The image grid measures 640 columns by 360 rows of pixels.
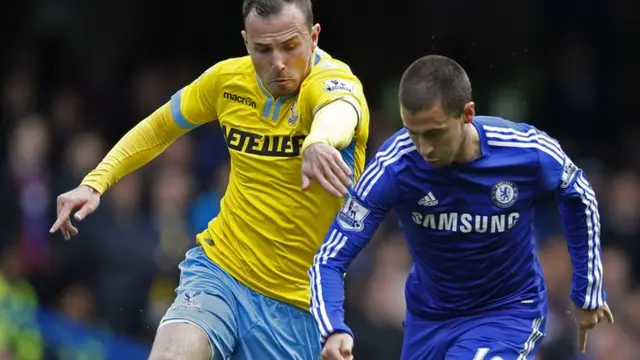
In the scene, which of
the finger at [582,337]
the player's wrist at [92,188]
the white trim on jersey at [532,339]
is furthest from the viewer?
the player's wrist at [92,188]

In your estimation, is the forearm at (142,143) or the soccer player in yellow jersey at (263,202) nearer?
the soccer player in yellow jersey at (263,202)

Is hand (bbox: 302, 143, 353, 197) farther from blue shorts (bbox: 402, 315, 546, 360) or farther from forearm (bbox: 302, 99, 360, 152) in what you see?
blue shorts (bbox: 402, 315, 546, 360)

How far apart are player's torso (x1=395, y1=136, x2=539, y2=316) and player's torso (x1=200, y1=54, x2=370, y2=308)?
0.58 metres

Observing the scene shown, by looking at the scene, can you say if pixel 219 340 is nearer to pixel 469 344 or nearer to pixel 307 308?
pixel 307 308

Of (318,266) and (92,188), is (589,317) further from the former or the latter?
(92,188)

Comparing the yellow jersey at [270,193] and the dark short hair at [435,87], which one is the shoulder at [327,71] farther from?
the dark short hair at [435,87]

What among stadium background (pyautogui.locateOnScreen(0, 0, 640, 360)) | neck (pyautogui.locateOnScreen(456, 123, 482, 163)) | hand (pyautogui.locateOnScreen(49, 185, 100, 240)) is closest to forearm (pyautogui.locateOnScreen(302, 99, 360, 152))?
neck (pyautogui.locateOnScreen(456, 123, 482, 163))

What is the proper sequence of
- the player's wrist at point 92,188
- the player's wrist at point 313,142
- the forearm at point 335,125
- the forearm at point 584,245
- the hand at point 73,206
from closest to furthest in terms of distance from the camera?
the player's wrist at point 313,142, the forearm at point 335,125, the forearm at point 584,245, the hand at point 73,206, the player's wrist at point 92,188

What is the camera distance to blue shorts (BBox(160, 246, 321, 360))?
7.02 metres

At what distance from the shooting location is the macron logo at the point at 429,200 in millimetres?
6602

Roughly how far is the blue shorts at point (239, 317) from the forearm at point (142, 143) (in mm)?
606

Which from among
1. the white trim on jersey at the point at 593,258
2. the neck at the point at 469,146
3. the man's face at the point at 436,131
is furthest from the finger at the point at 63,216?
the white trim on jersey at the point at 593,258

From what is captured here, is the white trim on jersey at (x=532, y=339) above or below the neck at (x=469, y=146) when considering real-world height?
below

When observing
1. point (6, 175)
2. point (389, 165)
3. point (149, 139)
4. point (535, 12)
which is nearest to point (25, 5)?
point (6, 175)
